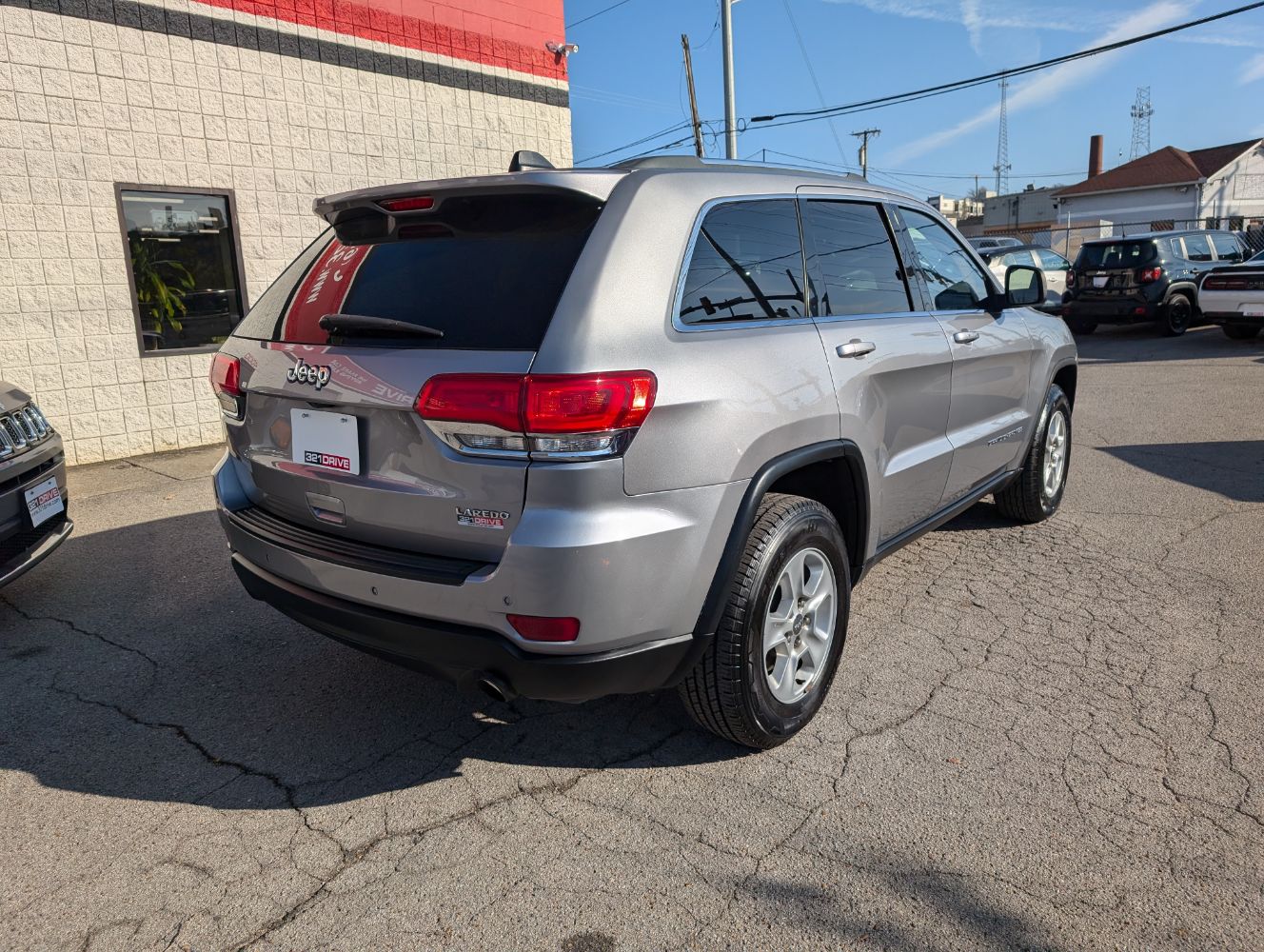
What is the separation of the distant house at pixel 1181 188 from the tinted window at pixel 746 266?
1737 inches

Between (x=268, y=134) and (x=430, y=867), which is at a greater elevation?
(x=268, y=134)

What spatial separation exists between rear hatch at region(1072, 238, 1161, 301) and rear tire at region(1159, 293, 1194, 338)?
0.61m

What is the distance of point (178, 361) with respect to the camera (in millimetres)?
8344

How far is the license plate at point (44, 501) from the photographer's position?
4.23 meters

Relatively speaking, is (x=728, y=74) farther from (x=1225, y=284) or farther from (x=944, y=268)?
(x=944, y=268)

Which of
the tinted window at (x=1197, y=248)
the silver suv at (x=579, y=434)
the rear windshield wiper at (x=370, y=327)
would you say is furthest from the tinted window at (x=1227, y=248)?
the rear windshield wiper at (x=370, y=327)

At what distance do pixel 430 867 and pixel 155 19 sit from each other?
26.8 feet

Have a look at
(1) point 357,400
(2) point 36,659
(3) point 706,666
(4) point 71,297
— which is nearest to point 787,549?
(3) point 706,666

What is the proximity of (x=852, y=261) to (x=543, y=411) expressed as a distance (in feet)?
5.85

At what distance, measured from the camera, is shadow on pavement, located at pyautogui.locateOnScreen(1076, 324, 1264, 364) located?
13344 mm

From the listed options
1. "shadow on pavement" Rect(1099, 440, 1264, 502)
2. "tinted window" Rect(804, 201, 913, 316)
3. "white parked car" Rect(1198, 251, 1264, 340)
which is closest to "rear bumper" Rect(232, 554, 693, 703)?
"tinted window" Rect(804, 201, 913, 316)

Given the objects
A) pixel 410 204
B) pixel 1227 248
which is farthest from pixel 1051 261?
pixel 410 204

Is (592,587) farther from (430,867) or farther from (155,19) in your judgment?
(155,19)

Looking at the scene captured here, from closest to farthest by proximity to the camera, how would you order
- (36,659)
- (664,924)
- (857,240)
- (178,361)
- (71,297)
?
(664,924) → (857,240) → (36,659) → (71,297) → (178,361)
